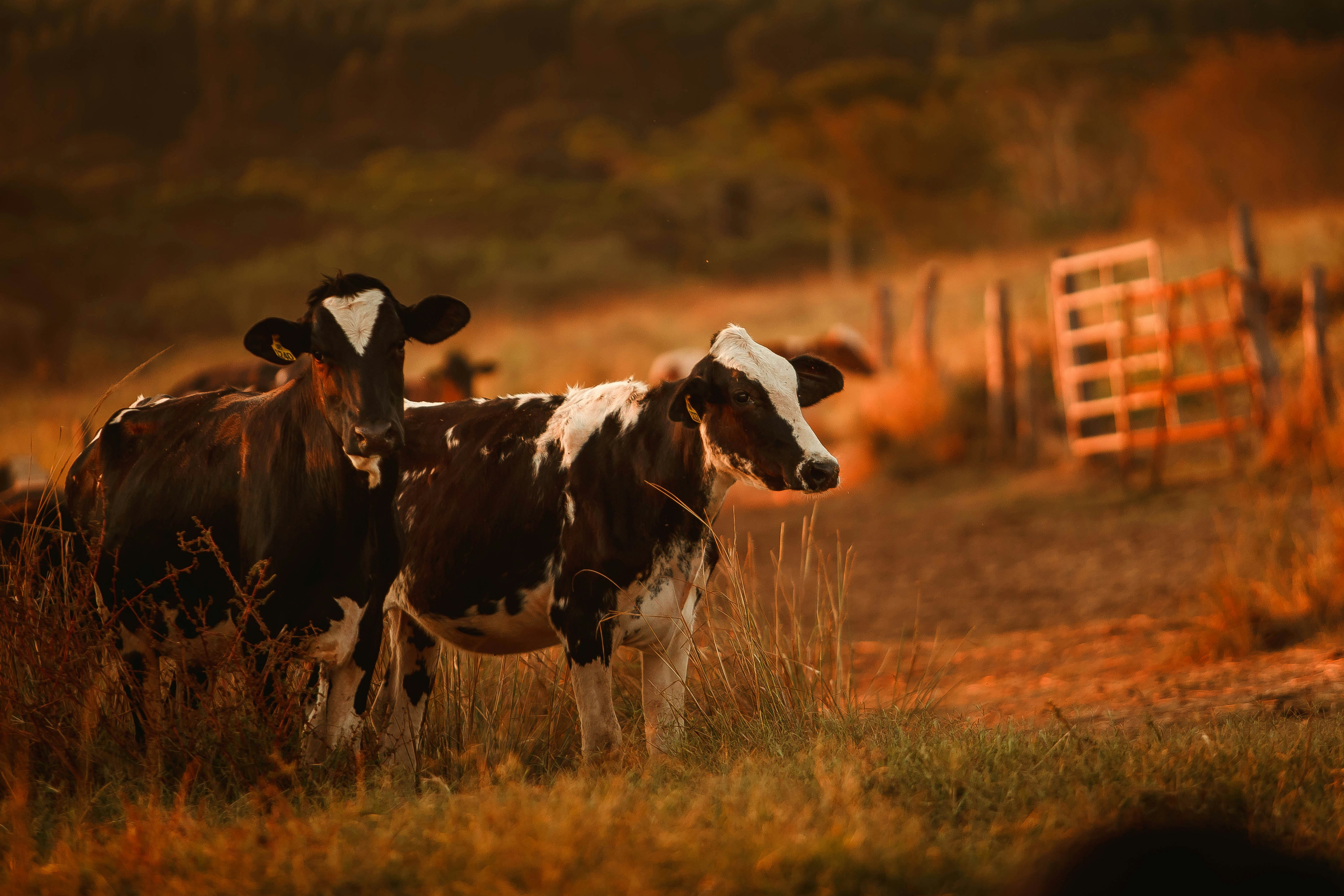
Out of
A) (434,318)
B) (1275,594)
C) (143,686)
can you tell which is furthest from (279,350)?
(1275,594)

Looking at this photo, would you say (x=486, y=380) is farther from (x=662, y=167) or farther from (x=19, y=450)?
(x=662, y=167)

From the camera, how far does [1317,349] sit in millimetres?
13891

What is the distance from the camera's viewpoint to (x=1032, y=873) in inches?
123

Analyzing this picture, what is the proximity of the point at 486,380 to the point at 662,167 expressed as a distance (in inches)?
2153

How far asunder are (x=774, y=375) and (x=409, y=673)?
2061mm

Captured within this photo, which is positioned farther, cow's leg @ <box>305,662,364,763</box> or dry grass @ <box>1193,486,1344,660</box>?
dry grass @ <box>1193,486,1344,660</box>

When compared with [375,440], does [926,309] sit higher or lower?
higher

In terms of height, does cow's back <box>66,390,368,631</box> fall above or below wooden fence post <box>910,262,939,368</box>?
below

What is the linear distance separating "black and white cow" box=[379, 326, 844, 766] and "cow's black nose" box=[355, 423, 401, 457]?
0.89 m

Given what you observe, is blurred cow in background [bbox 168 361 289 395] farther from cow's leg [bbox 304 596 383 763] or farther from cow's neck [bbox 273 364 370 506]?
cow's leg [bbox 304 596 383 763]

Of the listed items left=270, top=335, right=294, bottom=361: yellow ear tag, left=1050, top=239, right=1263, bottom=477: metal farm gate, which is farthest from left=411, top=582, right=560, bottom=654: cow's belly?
left=1050, top=239, right=1263, bottom=477: metal farm gate

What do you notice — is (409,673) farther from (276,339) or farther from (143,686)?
(276,339)

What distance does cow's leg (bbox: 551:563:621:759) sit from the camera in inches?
188

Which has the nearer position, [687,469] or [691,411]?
[691,411]
